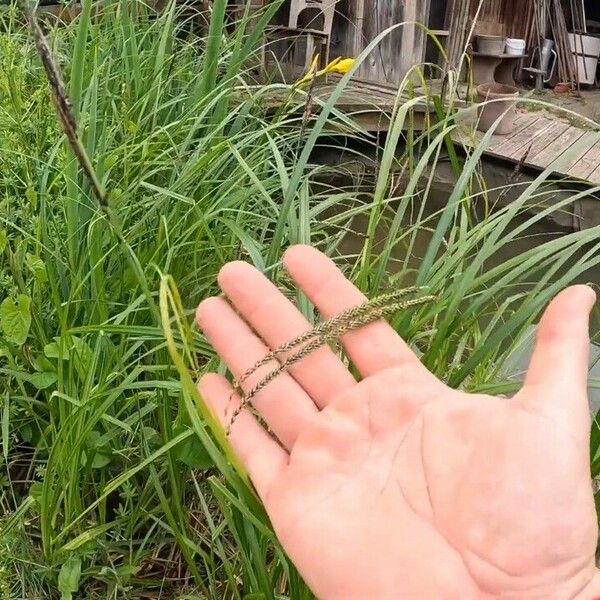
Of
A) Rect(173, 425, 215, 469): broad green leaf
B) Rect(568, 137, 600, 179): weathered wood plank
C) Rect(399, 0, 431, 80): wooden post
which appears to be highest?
Rect(399, 0, 431, 80): wooden post

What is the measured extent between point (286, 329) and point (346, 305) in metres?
0.10

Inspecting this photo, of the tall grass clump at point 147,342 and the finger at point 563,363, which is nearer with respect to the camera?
the finger at point 563,363

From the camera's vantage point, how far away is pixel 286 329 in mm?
1092

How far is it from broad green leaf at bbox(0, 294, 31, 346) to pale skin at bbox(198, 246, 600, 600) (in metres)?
0.37

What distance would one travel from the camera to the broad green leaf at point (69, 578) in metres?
1.15

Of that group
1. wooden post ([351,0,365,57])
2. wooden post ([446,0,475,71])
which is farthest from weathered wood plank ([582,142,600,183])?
wooden post ([351,0,365,57])

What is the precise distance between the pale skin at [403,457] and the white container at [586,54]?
8848mm

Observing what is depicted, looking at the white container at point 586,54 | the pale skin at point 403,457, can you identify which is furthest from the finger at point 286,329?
the white container at point 586,54

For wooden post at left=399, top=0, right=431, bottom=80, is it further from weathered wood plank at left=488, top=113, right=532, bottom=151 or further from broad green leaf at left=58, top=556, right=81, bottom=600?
broad green leaf at left=58, top=556, right=81, bottom=600

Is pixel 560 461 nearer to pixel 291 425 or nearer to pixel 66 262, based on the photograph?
pixel 291 425

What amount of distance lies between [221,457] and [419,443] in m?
0.28

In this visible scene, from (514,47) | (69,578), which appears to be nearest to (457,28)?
(514,47)

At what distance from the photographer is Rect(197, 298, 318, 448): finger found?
3.48 feet

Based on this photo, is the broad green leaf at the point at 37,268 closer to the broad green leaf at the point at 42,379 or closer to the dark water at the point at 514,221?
the broad green leaf at the point at 42,379
